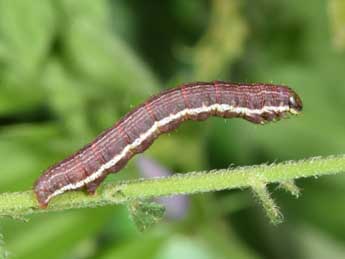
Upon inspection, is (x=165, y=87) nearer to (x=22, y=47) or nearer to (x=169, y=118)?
(x=22, y=47)

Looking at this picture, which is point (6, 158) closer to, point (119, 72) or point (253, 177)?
point (119, 72)

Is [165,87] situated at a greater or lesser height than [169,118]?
greater

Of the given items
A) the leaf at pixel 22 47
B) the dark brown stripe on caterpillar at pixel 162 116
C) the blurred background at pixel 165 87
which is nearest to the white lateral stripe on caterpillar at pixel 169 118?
the dark brown stripe on caterpillar at pixel 162 116

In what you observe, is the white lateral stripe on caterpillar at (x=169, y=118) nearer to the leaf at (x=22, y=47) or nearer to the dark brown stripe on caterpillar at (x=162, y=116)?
the dark brown stripe on caterpillar at (x=162, y=116)

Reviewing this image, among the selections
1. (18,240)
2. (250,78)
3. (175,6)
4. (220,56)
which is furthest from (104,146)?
(175,6)

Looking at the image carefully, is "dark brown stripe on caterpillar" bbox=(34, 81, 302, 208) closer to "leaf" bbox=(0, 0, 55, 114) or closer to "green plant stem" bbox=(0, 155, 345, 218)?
"green plant stem" bbox=(0, 155, 345, 218)

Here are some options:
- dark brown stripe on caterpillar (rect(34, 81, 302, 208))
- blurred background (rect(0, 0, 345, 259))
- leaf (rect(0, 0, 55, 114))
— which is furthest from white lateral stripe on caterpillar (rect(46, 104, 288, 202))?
leaf (rect(0, 0, 55, 114))

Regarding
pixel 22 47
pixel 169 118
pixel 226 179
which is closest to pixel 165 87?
pixel 22 47
